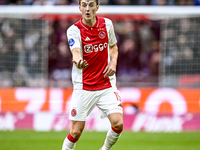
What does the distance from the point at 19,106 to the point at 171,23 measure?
16.8ft

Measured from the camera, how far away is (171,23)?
1238cm

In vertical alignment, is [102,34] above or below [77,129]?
above

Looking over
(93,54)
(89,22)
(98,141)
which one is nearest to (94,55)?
(93,54)

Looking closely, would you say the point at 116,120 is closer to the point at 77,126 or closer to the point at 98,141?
the point at 77,126

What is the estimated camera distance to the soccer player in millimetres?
5332

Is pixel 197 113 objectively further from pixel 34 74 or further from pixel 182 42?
pixel 34 74

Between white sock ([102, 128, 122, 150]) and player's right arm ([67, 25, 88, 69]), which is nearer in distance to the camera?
player's right arm ([67, 25, 88, 69])

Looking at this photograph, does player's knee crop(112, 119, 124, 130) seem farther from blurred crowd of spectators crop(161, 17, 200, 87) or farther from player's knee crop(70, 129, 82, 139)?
blurred crowd of spectators crop(161, 17, 200, 87)

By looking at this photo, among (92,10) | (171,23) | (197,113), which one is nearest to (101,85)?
(92,10)

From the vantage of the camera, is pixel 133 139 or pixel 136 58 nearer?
pixel 133 139

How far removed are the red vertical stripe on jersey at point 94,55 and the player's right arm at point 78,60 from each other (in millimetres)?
257

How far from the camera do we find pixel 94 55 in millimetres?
5414

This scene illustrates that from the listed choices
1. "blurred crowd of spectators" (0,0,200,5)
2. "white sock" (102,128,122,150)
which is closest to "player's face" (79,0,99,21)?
"white sock" (102,128,122,150)

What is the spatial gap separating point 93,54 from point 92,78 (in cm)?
32
